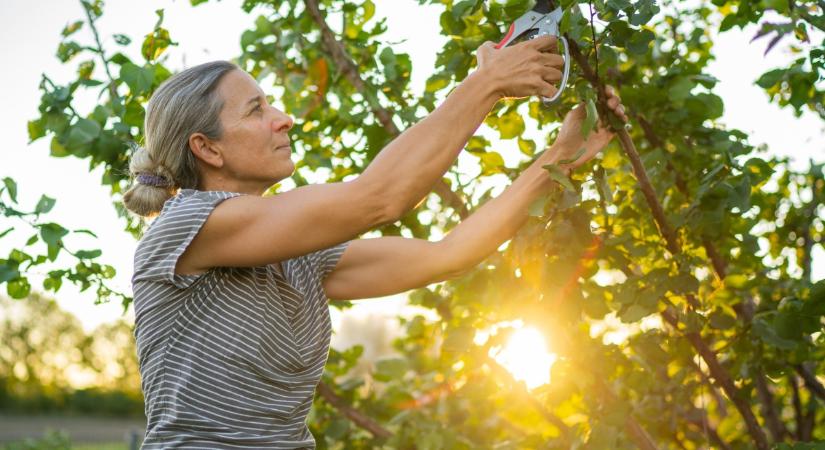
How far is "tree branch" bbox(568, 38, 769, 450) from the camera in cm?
185

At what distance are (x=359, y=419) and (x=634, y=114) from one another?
1.41 meters

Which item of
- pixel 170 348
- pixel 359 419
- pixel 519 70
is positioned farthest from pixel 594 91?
pixel 359 419

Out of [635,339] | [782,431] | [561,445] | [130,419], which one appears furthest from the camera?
[130,419]

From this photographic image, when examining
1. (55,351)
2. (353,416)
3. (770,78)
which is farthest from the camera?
(55,351)

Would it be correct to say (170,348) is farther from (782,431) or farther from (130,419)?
(130,419)

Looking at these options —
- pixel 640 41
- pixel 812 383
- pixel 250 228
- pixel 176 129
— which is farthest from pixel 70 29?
pixel 812 383

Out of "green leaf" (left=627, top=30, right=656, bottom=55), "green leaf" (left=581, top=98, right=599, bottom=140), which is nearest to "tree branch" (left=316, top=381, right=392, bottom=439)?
"green leaf" (left=581, top=98, right=599, bottom=140)

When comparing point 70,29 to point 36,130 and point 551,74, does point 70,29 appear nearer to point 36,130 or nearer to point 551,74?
point 36,130

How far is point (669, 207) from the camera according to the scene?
254cm

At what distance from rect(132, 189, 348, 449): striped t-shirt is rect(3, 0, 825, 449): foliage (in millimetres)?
632

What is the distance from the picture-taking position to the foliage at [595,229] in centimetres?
210

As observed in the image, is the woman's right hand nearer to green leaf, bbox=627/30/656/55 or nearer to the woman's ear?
green leaf, bbox=627/30/656/55

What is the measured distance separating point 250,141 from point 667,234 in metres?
1.07

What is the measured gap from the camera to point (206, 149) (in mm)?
1960
